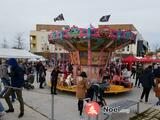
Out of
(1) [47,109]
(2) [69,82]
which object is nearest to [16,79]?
(1) [47,109]

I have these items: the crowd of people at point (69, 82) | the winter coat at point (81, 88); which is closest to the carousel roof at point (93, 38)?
the crowd of people at point (69, 82)

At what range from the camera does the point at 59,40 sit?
1644 centimetres

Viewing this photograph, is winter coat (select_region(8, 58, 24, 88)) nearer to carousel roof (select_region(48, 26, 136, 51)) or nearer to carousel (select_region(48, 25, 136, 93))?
carousel (select_region(48, 25, 136, 93))

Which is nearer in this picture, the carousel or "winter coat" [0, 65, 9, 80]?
"winter coat" [0, 65, 9, 80]

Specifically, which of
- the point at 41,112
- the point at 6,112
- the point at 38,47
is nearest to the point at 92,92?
the point at 41,112

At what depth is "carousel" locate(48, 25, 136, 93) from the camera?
1466 cm

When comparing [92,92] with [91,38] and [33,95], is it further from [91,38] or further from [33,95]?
[91,38]

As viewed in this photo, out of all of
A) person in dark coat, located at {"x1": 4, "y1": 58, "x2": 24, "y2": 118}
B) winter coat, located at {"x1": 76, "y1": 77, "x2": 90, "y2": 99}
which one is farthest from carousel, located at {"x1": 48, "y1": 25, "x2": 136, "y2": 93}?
person in dark coat, located at {"x1": 4, "y1": 58, "x2": 24, "y2": 118}

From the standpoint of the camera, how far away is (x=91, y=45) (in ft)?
50.4

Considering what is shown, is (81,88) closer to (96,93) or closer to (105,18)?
(96,93)

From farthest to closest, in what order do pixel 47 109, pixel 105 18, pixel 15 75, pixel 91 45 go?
pixel 105 18, pixel 91 45, pixel 47 109, pixel 15 75

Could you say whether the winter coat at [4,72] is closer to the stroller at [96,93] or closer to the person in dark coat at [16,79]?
the person in dark coat at [16,79]

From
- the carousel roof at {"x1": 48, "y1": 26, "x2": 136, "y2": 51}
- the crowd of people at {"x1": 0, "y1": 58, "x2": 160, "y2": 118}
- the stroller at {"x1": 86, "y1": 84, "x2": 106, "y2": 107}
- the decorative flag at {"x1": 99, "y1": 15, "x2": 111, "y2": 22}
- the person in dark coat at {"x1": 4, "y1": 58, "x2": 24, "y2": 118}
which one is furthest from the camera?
the decorative flag at {"x1": 99, "y1": 15, "x2": 111, "y2": 22}

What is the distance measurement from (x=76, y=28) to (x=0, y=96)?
24.5ft
